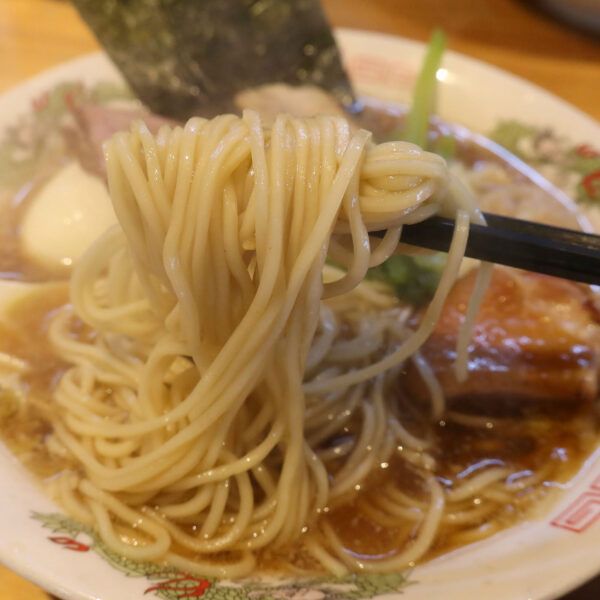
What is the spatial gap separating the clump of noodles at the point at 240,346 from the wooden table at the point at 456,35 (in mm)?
1764

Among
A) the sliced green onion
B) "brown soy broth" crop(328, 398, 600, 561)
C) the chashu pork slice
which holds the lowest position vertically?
"brown soy broth" crop(328, 398, 600, 561)

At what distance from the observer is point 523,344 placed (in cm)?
184

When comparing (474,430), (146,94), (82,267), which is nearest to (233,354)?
(82,267)

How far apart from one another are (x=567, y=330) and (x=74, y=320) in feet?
4.85

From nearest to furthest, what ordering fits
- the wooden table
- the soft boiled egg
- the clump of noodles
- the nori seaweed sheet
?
1. the clump of noodles
2. the soft boiled egg
3. the nori seaweed sheet
4. the wooden table

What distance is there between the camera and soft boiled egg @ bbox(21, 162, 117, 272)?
2104mm

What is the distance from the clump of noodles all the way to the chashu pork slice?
10cm

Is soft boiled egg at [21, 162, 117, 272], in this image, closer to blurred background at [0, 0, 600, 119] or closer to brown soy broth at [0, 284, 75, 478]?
brown soy broth at [0, 284, 75, 478]

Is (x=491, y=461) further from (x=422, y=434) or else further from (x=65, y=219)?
(x=65, y=219)

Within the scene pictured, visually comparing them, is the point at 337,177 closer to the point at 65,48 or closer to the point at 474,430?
the point at 474,430

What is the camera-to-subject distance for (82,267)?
152 centimetres

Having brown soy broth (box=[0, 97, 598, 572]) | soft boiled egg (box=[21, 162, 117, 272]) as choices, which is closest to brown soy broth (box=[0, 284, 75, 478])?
brown soy broth (box=[0, 97, 598, 572])

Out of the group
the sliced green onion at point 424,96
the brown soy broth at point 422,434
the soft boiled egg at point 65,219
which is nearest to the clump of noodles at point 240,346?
the brown soy broth at point 422,434

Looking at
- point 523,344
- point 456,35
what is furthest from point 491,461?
point 456,35
